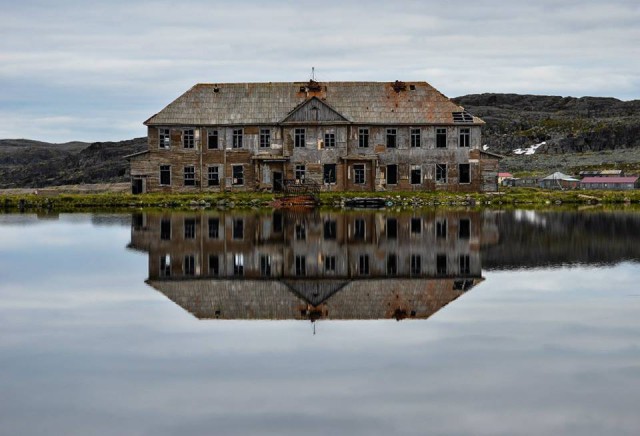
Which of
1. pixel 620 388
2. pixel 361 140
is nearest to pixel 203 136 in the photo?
pixel 361 140

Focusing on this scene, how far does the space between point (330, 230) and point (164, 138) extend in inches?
1098

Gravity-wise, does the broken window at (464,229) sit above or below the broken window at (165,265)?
above

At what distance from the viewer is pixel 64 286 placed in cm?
1772

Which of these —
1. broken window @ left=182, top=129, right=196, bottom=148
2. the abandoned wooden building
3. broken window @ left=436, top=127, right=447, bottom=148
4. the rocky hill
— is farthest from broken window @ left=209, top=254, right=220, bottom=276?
the rocky hill

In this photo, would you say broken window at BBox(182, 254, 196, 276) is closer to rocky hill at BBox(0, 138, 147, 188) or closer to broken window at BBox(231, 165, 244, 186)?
broken window at BBox(231, 165, 244, 186)

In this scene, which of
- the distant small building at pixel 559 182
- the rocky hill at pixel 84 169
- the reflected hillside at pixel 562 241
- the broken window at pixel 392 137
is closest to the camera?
the reflected hillside at pixel 562 241

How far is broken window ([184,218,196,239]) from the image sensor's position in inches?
1176

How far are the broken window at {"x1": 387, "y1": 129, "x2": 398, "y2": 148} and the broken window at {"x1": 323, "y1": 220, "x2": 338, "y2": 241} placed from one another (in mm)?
20885

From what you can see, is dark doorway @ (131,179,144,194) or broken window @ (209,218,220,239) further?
dark doorway @ (131,179,144,194)

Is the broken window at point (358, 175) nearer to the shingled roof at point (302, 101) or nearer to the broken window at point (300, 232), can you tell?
the shingled roof at point (302, 101)

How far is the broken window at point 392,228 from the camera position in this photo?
2914 centimetres

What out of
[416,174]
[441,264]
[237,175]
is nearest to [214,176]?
[237,175]

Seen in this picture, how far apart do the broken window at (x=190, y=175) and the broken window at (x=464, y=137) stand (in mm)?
16683

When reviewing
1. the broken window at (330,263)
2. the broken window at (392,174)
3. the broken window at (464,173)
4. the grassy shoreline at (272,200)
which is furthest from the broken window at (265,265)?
the broken window at (464,173)
